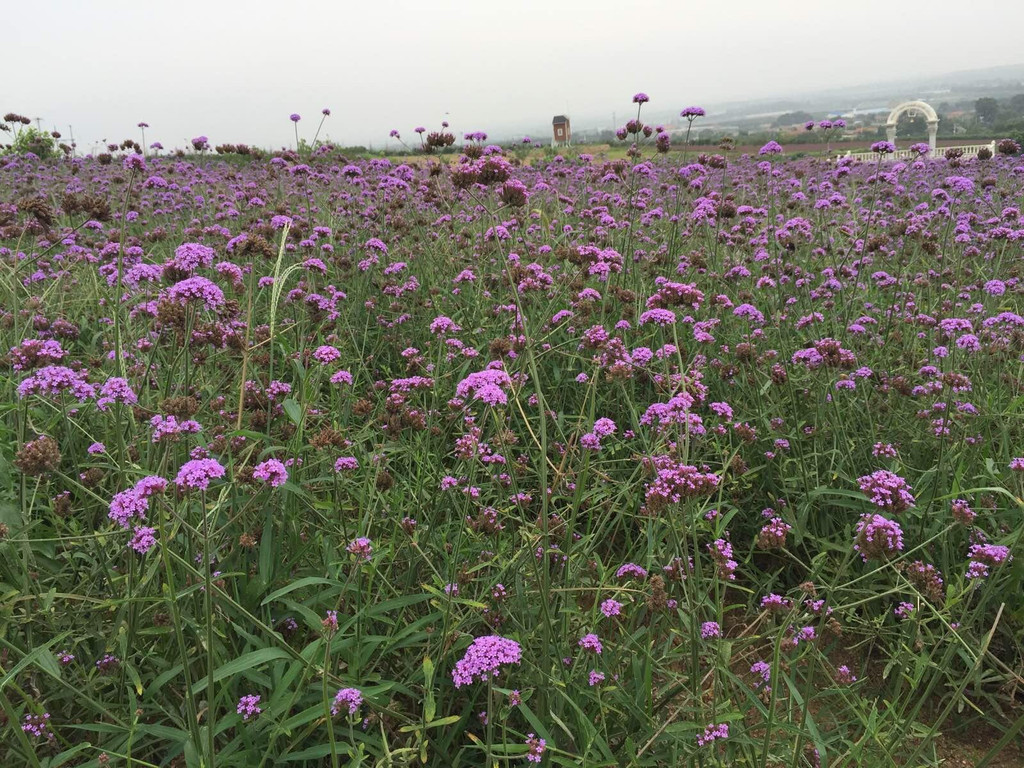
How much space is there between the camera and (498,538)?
2480 mm

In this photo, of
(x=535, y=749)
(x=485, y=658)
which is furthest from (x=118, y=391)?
(x=535, y=749)

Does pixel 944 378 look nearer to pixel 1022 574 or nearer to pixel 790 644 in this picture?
pixel 1022 574

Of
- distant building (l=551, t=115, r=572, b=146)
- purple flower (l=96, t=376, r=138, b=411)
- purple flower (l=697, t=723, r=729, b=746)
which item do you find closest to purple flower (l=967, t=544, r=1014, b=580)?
purple flower (l=697, t=723, r=729, b=746)

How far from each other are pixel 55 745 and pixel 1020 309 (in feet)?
20.5

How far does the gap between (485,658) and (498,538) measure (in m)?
0.97

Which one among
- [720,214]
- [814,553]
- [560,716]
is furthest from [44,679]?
[720,214]

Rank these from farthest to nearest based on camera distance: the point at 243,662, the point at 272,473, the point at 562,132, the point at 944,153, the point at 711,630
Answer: the point at 562,132, the point at 944,153, the point at 711,630, the point at 272,473, the point at 243,662

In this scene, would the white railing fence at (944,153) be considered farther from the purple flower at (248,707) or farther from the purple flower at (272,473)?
the purple flower at (248,707)

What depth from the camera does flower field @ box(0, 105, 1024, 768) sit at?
1715 mm

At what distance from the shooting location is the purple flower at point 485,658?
4.91ft

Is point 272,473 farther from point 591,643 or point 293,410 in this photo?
point 591,643

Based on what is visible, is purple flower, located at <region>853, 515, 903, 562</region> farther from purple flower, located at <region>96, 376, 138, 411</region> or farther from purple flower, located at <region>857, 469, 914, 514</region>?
purple flower, located at <region>96, 376, 138, 411</region>

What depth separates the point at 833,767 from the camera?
1.76m

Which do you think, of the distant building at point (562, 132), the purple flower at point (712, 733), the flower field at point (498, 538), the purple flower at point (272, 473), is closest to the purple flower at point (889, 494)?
the flower field at point (498, 538)
